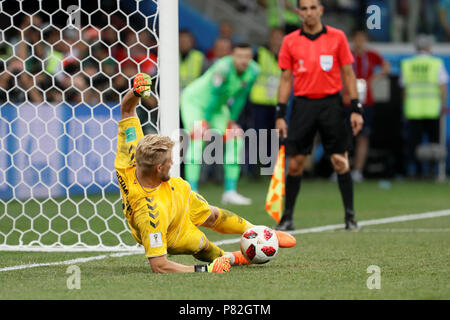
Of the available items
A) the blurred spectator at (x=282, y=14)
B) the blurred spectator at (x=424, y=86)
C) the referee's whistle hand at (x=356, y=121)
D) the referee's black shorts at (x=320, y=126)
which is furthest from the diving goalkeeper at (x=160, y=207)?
the blurred spectator at (x=282, y=14)

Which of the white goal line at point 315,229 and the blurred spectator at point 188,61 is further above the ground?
the blurred spectator at point 188,61

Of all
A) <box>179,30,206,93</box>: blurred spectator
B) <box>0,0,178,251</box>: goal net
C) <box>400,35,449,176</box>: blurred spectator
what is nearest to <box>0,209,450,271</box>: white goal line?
<box>0,0,178,251</box>: goal net

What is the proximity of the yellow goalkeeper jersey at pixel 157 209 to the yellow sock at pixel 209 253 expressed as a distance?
0.27 ft

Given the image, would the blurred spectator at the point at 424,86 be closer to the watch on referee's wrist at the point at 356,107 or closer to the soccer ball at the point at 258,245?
the watch on referee's wrist at the point at 356,107

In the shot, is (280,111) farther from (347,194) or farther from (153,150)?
(153,150)

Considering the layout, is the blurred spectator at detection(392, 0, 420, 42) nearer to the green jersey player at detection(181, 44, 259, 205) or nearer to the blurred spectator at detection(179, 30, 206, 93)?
the blurred spectator at detection(179, 30, 206, 93)

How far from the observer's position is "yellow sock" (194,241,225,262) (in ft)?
17.3

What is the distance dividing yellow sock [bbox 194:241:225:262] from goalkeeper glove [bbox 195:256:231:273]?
241 mm

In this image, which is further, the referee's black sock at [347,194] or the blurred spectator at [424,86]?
the blurred spectator at [424,86]

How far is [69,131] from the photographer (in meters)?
9.21

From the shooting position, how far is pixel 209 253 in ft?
17.3

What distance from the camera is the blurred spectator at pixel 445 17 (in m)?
16.1

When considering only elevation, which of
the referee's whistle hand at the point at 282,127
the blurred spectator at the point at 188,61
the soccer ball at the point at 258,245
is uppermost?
the blurred spectator at the point at 188,61

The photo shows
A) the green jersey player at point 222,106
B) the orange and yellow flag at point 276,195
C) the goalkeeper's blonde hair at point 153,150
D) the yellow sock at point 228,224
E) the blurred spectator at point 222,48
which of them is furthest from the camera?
the blurred spectator at point 222,48
